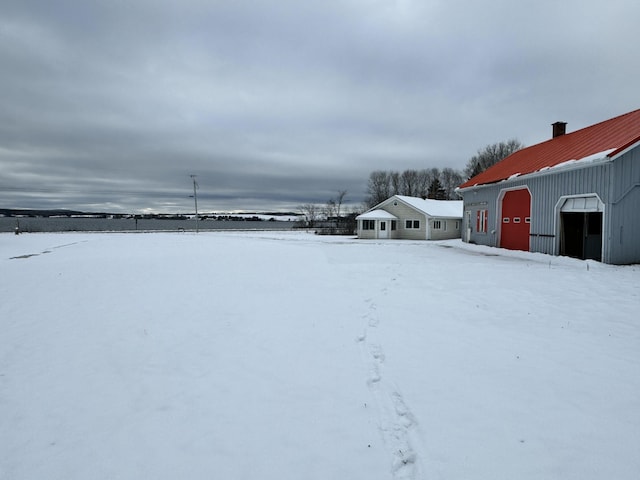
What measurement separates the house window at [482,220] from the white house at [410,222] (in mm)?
10563

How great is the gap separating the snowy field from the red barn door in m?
9.82

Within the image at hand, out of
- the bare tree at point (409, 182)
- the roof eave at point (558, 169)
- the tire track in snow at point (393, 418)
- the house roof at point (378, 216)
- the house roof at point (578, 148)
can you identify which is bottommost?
the tire track in snow at point (393, 418)

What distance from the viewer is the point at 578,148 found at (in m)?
16.3

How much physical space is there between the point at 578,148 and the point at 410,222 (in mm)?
19552

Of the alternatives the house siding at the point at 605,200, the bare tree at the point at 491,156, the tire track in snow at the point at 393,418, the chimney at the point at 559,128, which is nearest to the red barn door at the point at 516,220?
the house siding at the point at 605,200

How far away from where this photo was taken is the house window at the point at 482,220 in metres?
22.3

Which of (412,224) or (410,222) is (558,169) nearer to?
(412,224)

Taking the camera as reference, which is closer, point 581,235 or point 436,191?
point 581,235

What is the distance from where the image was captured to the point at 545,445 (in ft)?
10.3

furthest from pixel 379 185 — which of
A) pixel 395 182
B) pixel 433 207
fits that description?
pixel 433 207

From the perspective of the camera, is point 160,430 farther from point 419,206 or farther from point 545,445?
point 419,206

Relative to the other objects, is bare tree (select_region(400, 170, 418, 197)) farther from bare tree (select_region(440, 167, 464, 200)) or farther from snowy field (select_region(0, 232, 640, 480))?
snowy field (select_region(0, 232, 640, 480))

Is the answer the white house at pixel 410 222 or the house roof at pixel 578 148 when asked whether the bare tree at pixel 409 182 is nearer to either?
the white house at pixel 410 222

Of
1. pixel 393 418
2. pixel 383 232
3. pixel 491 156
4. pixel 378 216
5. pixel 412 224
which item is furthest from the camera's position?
pixel 491 156
